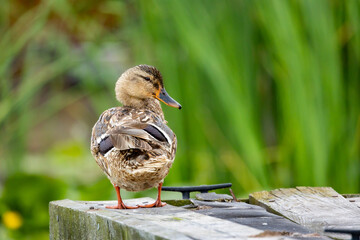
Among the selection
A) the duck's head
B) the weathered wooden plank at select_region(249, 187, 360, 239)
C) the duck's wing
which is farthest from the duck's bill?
the weathered wooden plank at select_region(249, 187, 360, 239)

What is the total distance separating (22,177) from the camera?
575 centimetres

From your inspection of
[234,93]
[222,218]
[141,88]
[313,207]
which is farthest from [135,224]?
[234,93]

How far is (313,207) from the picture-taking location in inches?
120

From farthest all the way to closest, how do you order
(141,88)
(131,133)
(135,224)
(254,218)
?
(141,88)
(131,133)
(254,218)
(135,224)

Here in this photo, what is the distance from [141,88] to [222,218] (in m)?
1.79

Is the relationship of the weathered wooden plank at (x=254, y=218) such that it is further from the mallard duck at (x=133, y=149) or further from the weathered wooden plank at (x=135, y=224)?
the mallard duck at (x=133, y=149)

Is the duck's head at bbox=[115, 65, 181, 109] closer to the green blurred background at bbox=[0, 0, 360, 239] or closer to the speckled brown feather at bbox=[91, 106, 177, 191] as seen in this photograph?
the speckled brown feather at bbox=[91, 106, 177, 191]

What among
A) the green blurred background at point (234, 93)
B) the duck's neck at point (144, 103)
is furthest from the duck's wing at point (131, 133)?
the green blurred background at point (234, 93)

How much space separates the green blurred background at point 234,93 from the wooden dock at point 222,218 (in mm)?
2118

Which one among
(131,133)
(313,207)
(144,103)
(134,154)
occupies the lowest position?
(313,207)

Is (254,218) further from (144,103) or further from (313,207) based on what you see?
(144,103)

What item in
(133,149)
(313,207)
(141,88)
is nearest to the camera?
Answer: (313,207)

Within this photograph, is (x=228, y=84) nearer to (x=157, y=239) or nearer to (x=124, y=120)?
(x=124, y=120)

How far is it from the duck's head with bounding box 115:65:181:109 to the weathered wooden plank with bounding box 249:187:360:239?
4.12ft
